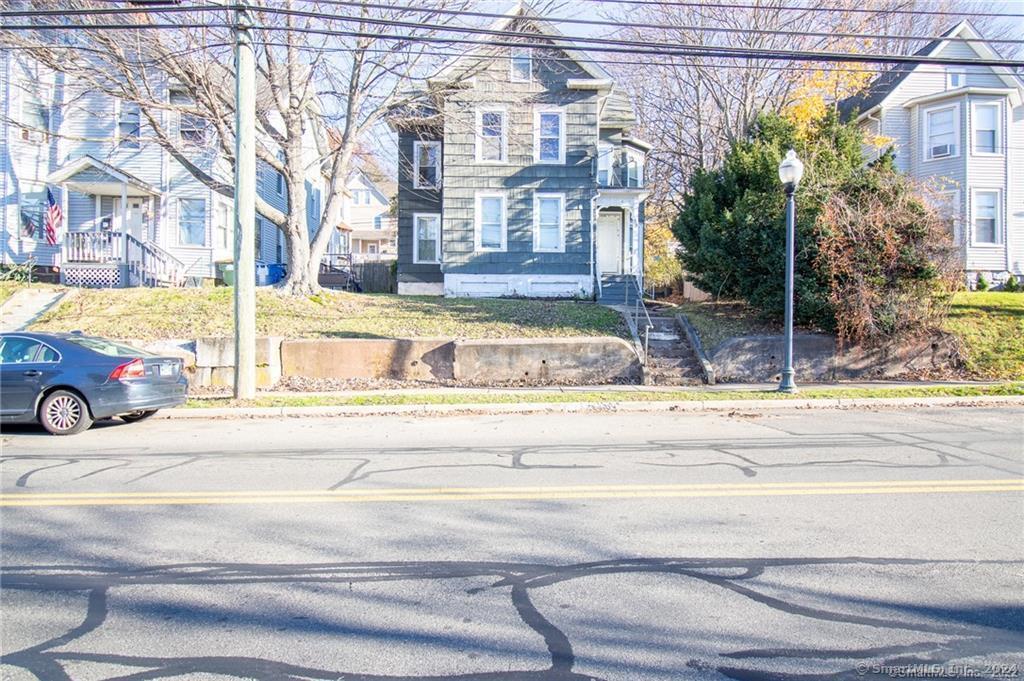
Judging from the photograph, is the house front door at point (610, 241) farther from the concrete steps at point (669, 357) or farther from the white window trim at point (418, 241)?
the concrete steps at point (669, 357)

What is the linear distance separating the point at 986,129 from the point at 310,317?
86.2 ft

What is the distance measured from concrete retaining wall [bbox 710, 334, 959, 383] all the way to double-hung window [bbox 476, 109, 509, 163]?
39.8 ft

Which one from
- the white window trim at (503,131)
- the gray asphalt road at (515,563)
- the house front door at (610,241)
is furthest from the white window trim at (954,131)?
the gray asphalt road at (515,563)

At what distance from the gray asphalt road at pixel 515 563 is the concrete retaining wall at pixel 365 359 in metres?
6.96

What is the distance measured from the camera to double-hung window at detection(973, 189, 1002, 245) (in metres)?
28.0

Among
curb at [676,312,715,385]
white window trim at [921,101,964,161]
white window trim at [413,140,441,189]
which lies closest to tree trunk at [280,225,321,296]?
white window trim at [413,140,441,189]

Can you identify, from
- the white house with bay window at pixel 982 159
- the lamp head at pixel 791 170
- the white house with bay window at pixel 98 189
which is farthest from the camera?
the white house with bay window at pixel 982 159

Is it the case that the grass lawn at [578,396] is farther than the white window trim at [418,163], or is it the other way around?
the white window trim at [418,163]

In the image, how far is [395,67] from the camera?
61.1ft

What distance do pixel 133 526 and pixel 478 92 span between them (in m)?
21.7

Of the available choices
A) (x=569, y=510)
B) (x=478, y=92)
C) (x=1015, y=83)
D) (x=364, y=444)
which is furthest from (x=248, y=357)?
(x=1015, y=83)

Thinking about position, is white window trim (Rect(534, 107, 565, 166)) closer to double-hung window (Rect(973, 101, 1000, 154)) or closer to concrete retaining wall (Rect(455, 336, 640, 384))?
concrete retaining wall (Rect(455, 336, 640, 384))

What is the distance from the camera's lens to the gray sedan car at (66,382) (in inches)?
394

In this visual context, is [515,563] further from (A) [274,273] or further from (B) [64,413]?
(A) [274,273]
